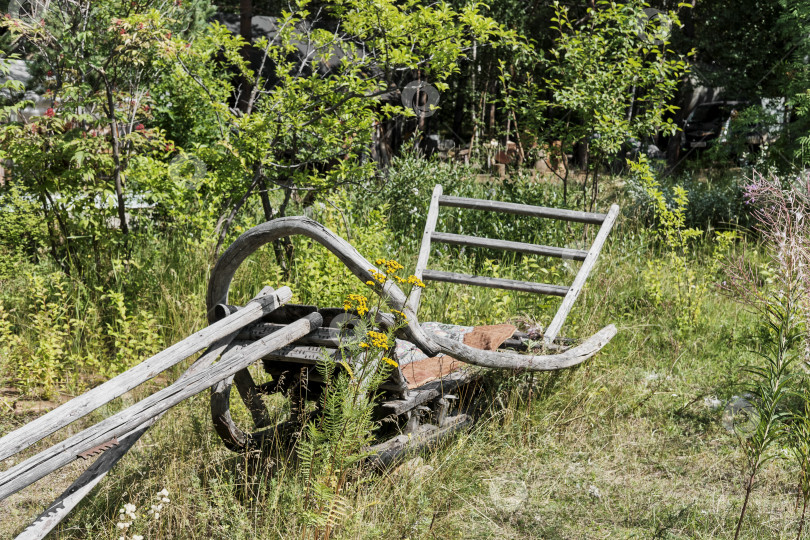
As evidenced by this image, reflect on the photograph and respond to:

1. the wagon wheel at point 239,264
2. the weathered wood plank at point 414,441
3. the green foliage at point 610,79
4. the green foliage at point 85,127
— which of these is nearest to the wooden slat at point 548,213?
the weathered wood plank at point 414,441

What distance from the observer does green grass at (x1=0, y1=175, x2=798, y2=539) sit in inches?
126

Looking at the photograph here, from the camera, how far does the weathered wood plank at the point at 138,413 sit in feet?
7.57

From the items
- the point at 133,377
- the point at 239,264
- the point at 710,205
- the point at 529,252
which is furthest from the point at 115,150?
the point at 710,205

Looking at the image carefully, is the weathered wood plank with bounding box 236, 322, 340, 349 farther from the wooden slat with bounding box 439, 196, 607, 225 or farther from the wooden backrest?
the wooden slat with bounding box 439, 196, 607, 225

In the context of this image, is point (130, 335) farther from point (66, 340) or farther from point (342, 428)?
point (342, 428)

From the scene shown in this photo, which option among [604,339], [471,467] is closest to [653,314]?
[604,339]

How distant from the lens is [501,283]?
17.2ft

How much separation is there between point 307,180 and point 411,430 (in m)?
2.71

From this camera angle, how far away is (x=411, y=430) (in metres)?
3.71

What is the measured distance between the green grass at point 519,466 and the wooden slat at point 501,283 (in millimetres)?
401

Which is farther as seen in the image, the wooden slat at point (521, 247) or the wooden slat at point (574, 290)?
the wooden slat at point (521, 247)

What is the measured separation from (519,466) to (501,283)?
1520mm

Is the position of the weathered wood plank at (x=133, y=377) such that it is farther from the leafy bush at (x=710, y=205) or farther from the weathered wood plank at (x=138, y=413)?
the leafy bush at (x=710, y=205)

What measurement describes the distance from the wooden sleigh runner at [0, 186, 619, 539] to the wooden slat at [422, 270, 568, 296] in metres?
0.53
